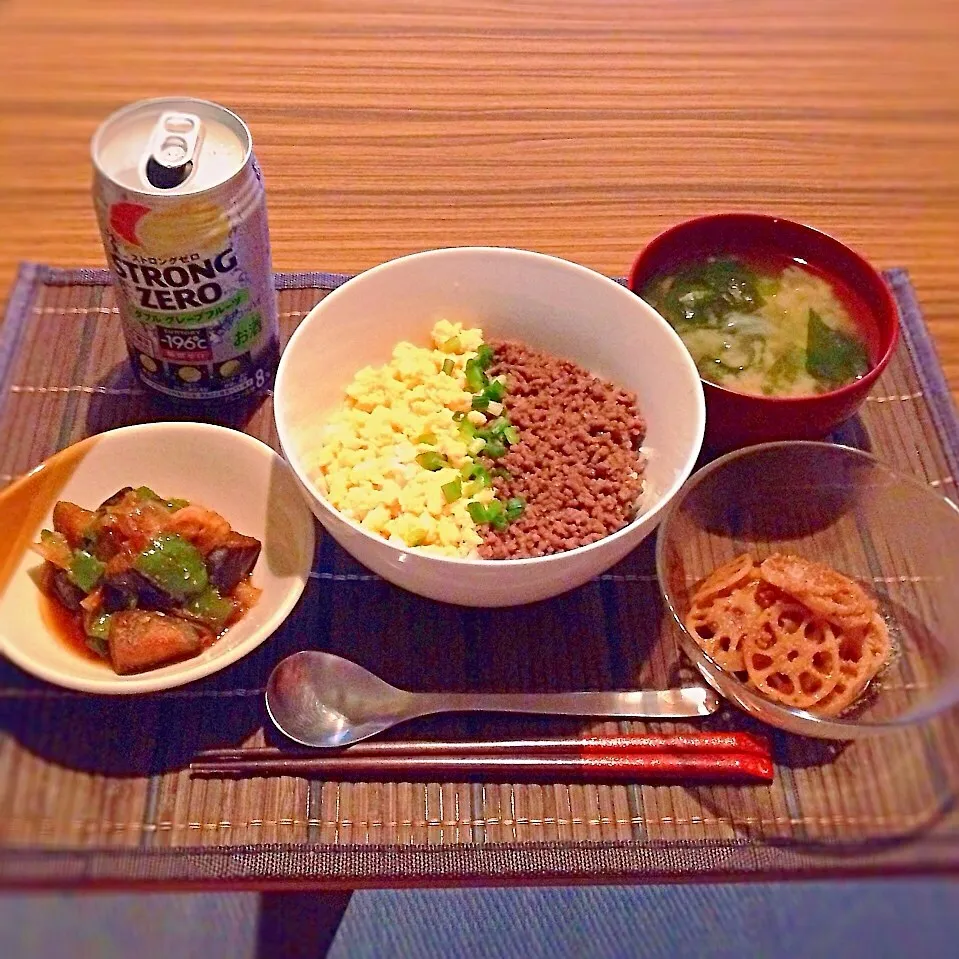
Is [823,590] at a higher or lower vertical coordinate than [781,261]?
lower

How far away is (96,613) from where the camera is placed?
96cm

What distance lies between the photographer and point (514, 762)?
916 mm

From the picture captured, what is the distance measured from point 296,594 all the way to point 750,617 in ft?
1.68

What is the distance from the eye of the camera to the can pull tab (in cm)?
96

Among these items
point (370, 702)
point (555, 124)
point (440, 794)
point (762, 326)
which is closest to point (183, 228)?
point (370, 702)

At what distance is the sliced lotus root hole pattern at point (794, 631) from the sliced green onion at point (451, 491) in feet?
0.98

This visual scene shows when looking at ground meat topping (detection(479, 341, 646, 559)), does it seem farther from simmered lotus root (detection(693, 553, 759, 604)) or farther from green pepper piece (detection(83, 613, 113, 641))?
green pepper piece (detection(83, 613, 113, 641))

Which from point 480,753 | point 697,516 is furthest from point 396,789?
point 697,516

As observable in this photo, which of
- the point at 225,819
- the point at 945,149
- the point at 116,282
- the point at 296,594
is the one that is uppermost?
the point at 945,149

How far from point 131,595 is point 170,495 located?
185 millimetres

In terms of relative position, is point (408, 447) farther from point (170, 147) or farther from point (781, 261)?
point (781, 261)

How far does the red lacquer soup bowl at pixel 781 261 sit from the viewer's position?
3.57ft

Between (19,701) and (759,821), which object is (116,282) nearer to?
(19,701)

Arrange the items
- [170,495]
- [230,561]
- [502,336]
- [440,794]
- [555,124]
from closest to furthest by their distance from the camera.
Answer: [440,794] < [230,561] < [170,495] < [502,336] < [555,124]
